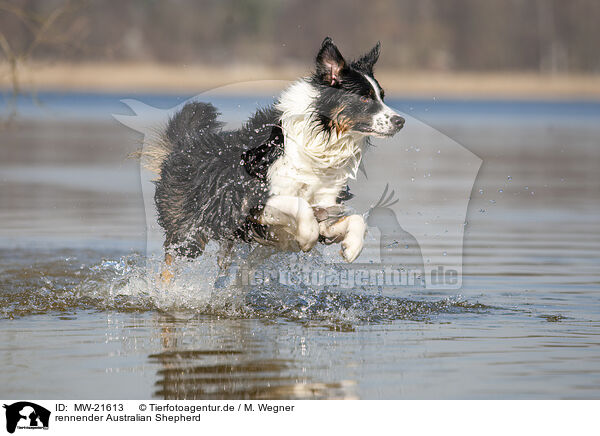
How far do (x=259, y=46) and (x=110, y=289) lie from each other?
45.8 metres

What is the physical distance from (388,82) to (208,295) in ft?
120

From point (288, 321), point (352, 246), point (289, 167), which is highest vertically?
point (289, 167)

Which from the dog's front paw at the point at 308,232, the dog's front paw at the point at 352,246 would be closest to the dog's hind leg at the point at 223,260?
the dog's front paw at the point at 308,232

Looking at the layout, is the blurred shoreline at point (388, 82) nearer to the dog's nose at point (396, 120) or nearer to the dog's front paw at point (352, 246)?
the dog's front paw at point (352, 246)

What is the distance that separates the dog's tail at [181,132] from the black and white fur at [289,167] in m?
0.03

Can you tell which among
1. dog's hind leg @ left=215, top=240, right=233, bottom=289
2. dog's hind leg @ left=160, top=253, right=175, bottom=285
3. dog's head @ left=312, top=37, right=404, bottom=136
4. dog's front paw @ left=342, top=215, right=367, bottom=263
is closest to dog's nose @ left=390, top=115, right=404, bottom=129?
dog's head @ left=312, top=37, right=404, bottom=136

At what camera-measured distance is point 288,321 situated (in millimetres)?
6805

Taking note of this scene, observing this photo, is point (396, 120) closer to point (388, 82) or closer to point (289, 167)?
point (289, 167)

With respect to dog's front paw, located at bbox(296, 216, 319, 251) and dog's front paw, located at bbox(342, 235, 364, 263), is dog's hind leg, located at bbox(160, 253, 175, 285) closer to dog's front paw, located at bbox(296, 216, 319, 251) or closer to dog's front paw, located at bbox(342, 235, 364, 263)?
dog's front paw, located at bbox(296, 216, 319, 251)

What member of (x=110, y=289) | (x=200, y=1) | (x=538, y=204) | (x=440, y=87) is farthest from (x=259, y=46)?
(x=110, y=289)

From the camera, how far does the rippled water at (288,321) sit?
5199 millimetres

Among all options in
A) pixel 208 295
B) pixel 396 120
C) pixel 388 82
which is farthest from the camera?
→ pixel 388 82

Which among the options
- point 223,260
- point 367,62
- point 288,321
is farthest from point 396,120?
point 223,260
